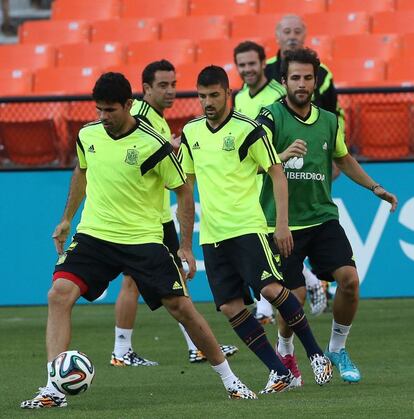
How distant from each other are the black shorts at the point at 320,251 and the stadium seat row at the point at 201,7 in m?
9.42

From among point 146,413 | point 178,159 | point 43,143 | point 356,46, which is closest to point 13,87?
point 43,143

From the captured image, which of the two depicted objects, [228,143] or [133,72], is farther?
[133,72]

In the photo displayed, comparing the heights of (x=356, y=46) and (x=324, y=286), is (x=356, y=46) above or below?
above

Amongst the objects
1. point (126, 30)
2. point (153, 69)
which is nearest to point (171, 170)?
point (153, 69)

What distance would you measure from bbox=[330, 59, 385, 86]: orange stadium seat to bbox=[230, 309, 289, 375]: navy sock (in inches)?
332

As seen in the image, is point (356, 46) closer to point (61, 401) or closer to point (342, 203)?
point (342, 203)

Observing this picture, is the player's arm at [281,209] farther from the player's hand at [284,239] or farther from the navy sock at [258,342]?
the navy sock at [258,342]

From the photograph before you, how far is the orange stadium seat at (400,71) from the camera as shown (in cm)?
1600

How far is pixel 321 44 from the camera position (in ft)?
55.0

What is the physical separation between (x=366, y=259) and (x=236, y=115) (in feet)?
18.7

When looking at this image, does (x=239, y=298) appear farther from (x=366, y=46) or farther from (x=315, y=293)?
(x=366, y=46)

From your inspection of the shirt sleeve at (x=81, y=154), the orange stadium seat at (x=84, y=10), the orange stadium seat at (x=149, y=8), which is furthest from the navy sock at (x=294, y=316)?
the orange stadium seat at (x=84, y=10)

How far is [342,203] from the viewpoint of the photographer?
1362cm

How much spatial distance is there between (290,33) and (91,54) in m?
6.50
